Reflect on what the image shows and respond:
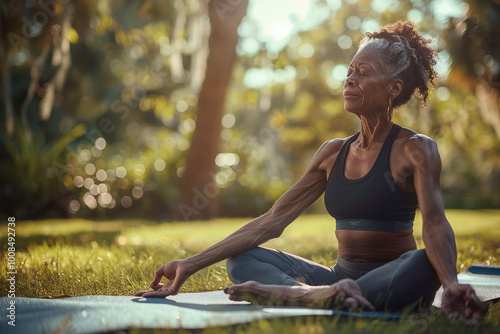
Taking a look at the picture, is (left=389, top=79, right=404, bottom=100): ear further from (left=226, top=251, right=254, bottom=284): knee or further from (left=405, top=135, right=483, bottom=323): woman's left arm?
(left=226, top=251, right=254, bottom=284): knee

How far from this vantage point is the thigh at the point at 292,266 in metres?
3.24

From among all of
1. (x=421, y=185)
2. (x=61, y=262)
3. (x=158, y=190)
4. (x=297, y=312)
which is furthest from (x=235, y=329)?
(x=158, y=190)

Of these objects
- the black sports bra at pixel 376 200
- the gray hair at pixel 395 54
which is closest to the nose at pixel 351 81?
the gray hair at pixel 395 54

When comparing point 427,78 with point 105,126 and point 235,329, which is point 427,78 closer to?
point 235,329

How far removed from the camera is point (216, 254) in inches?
126

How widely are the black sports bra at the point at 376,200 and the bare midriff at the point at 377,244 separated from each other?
3 centimetres

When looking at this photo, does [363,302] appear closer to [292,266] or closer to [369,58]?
[292,266]

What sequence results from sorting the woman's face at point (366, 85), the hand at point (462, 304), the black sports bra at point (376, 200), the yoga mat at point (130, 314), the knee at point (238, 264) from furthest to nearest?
the knee at point (238, 264) → the woman's face at point (366, 85) → the black sports bra at point (376, 200) → the hand at point (462, 304) → the yoga mat at point (130, 314)

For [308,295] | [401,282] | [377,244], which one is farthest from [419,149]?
[308,295]

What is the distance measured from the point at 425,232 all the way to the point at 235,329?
1.02 meters

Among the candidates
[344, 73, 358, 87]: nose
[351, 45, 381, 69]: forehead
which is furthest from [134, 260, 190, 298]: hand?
[351, 45, 381, 69]: forehead

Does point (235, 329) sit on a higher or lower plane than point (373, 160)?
lower

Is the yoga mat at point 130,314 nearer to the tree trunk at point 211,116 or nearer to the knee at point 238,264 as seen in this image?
the knee at point 238,264

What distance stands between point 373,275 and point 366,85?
100 centimetres
